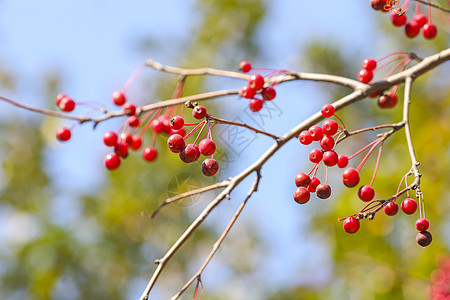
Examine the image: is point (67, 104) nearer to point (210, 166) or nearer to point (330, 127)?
point (210, 166)

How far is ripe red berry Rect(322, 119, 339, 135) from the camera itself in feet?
4.14

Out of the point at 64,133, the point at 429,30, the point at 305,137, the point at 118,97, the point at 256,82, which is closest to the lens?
the point at 305,137

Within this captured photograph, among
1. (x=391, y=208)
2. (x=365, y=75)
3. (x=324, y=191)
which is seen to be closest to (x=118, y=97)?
(x=365, y=75)

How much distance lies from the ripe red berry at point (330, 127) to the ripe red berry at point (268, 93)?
31 centimetres

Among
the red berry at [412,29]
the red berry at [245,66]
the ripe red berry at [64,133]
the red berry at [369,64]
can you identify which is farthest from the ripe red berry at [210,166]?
the red berry at [412,29]

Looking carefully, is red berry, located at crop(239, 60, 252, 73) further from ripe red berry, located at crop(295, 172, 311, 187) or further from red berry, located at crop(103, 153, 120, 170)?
ripe red berry, located at crop(295, 172, 311, 187)

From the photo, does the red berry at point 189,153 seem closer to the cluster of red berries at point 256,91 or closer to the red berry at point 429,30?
the cluster of red berries at point 256,91

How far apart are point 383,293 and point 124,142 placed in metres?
2.09

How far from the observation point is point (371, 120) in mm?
5051

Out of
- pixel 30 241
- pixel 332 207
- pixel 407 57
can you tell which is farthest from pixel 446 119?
pixel 30 241

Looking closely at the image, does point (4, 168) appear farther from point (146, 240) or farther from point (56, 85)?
point (146, 240)

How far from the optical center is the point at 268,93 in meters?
1.54

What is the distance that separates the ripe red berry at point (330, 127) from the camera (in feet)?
4.14

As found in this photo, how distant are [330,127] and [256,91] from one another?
0.33m
